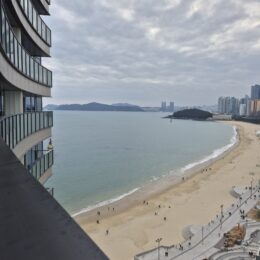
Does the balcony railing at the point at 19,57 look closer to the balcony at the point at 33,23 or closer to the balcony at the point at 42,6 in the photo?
the balcony at the point at 33,23

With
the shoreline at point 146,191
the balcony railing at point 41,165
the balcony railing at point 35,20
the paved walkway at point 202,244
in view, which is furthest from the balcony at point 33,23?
the shoreline at point 146,191

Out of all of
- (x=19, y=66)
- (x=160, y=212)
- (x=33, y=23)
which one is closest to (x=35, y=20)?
(x=33, y=23)

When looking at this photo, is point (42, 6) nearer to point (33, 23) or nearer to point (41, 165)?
point (33, 23)

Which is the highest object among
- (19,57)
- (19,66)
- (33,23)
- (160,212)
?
(33,23)

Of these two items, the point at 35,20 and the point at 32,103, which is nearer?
the point at 35,20

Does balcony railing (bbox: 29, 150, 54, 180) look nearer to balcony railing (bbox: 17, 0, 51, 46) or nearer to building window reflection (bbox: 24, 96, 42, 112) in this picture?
building window reflection (bbox: 24, 96, 42, 112)
